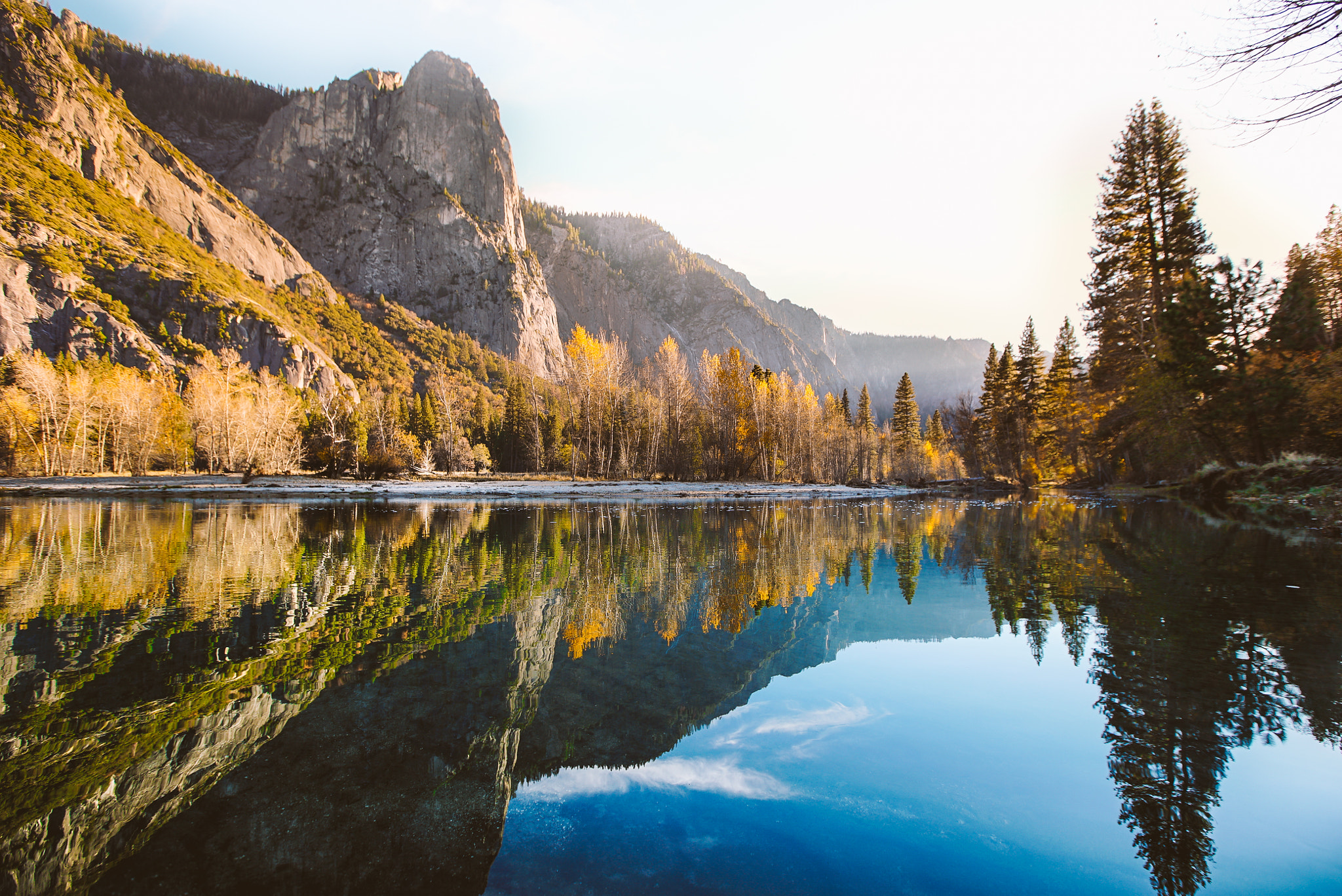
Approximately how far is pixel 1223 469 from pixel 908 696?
25112 millimetres

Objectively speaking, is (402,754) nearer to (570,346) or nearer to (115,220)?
(570,346)

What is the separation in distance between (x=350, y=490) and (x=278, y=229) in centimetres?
13910

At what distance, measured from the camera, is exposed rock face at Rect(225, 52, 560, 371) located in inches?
5330

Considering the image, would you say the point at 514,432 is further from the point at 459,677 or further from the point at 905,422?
the point at 459,677

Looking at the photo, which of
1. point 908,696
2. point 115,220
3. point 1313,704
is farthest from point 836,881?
point 115,220

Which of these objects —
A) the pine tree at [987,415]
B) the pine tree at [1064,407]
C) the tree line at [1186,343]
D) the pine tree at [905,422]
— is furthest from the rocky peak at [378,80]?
the tree line at [1186,343]

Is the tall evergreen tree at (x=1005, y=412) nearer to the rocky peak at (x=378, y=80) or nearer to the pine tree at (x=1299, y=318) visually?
the pine tree at (x=1299, y=318)

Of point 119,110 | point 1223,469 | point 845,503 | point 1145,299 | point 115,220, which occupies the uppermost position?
point 119,110

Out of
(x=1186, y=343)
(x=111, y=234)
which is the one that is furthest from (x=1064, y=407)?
(x=111, y=234)

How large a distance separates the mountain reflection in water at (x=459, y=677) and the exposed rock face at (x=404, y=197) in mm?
142973

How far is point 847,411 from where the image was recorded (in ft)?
257

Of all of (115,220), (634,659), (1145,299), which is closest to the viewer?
(634,659)

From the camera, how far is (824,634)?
574 centimetres

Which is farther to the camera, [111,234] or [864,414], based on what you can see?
[111,234]
